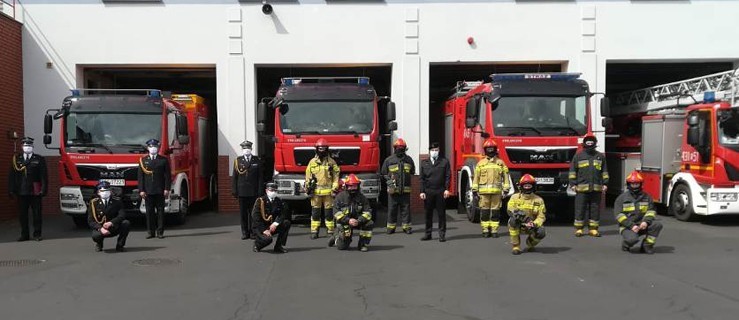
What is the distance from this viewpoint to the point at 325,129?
40.8 feet

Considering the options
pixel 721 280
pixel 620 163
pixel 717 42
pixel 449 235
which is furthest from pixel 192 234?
pixel 717 42

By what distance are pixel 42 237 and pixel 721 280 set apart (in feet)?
37.3

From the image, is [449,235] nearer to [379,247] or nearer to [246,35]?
[379,247]

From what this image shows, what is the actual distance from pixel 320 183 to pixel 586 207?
500 centimetres

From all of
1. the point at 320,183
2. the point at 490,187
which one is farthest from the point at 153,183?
the point at 490,187

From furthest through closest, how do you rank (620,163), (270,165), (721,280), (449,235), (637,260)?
(620,163) < (270,165) < (449,235) < (637,260) < (721,280)

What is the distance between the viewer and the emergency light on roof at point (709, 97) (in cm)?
1305

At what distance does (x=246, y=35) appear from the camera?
15.7m

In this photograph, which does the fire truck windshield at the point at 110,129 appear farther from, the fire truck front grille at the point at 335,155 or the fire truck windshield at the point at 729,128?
the fire truck windshield at the point at 729,128

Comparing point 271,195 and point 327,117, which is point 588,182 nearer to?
point 327,117

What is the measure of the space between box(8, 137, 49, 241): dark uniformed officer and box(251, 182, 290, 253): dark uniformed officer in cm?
447

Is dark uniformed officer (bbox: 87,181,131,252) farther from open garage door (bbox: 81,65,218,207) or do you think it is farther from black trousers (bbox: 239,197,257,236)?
open garage door (bbox: 81,65,218,207)

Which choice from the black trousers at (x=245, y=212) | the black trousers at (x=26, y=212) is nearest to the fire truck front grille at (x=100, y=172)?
the black trousers at (x=26, y=212)

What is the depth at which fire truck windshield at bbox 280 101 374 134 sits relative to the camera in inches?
489
